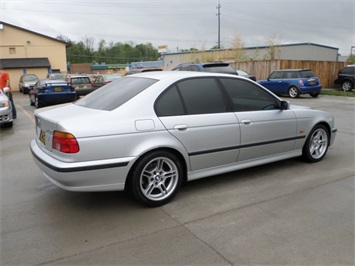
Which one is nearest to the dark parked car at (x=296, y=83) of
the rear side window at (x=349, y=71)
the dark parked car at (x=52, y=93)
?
the rear side window at (x=349, y=71)

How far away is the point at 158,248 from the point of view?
3.04 meters

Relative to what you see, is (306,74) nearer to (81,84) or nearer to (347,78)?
(347,78)

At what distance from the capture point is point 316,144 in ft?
18.4

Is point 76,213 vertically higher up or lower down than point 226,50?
lower down

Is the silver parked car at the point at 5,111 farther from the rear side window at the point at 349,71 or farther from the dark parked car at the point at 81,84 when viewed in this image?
the rear side window at the point at 349,71

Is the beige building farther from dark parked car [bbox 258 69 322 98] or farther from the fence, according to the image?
dark parked car [bbox 258 69 322 98]

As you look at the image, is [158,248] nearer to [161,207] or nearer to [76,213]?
[161,207]

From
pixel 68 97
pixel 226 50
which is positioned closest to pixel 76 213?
pixel 68 97

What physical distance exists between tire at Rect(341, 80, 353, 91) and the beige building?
2741 cm

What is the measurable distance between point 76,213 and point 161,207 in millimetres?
967

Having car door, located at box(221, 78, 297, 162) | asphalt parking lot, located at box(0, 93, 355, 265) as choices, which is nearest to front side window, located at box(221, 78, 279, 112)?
car door, located at box(221, 78, 297, 162)

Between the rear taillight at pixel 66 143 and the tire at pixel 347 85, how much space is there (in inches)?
810

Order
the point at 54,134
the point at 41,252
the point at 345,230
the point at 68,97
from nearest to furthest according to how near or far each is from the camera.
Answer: the point at 41,252
the point at 345,230
the point at 54,134
the point at 68,97

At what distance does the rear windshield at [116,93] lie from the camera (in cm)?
400
